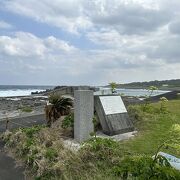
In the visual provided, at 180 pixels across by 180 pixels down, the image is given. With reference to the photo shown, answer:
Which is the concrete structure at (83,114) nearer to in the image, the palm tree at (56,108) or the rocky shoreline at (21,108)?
the palm tree at (56,108)

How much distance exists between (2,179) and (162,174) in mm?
4537

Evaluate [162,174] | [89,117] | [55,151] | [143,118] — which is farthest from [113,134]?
[162,174]

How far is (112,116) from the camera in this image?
11250 mm

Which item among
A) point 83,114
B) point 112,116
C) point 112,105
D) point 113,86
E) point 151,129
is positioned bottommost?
point 151,129

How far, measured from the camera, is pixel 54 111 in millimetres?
12062

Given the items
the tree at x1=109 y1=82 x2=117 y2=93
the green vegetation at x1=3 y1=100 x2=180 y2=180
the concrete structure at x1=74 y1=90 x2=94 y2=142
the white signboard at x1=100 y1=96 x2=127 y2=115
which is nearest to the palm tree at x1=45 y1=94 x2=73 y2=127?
the green vegetation at x1=3 y1=100 x2=180 y2=180

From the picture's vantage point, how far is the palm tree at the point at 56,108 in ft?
39.3

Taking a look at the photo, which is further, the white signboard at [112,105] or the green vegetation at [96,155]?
the white signboard at [112,105]

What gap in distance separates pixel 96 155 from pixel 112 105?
3.94 metres

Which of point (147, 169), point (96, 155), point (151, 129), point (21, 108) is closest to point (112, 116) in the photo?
point (151, 129)

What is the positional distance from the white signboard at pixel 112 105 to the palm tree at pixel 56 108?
149cm

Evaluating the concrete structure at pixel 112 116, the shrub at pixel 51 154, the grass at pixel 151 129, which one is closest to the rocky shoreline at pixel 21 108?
the concrete structure at pixel 112 116

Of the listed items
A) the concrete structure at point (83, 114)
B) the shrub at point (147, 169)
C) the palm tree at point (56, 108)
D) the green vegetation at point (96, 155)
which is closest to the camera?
the shrub at point (147, 169)

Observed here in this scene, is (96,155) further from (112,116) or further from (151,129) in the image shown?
(151,129)
